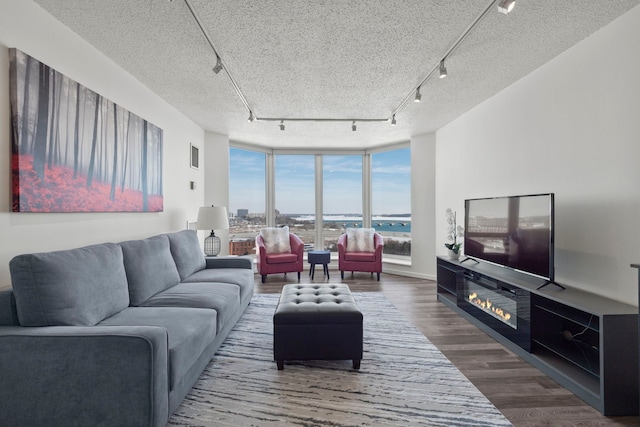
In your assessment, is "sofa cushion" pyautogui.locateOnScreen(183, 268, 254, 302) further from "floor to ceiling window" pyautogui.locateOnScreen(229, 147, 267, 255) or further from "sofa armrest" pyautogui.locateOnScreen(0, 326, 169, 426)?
"floor to ceiling window" pyautogui.locateOnScreen(229, 147, 267, 255)

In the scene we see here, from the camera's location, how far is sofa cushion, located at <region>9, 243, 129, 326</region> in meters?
1.67

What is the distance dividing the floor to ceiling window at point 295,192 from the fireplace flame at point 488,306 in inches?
153

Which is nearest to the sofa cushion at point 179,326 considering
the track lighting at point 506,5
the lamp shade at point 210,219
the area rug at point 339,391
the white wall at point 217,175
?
the area rug at point 339,391

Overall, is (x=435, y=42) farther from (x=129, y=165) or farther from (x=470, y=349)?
(x=129, y=165)

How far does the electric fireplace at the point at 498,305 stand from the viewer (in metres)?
2.58

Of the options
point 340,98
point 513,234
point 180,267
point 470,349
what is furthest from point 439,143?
point 180,267

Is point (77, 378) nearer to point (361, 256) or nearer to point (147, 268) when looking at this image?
point (147, 268)

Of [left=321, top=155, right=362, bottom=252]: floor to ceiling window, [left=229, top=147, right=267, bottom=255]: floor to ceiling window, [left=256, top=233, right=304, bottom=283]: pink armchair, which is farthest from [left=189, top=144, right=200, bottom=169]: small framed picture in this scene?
[left=321, top=155, right=362, bottom=252]: floor to ceiling window

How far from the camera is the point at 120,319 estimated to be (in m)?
2.04

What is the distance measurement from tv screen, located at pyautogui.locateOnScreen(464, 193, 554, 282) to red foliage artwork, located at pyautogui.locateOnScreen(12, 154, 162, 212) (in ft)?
12.3

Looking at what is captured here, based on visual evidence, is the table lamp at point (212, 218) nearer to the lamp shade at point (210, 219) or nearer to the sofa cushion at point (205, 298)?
the lamp shade at point (210, 219)

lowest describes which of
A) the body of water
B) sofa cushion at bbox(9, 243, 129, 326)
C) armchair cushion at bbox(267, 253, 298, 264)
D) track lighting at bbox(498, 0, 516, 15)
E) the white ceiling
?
armchair cushion at bbox(267, 253, 298, 264)

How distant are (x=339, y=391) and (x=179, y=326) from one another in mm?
1145

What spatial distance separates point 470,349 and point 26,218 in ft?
11.7
